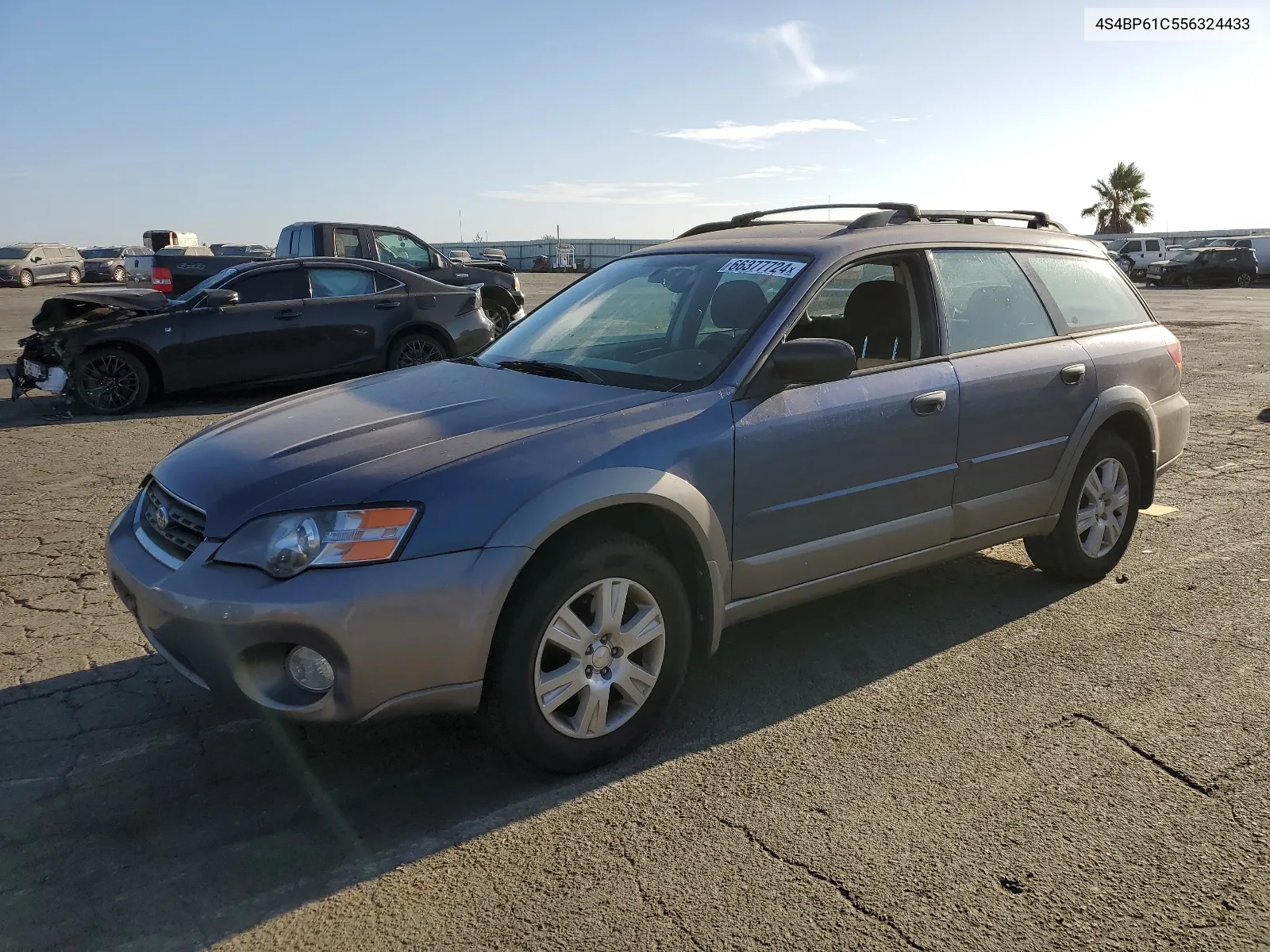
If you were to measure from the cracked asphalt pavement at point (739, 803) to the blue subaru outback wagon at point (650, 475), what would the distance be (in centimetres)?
35

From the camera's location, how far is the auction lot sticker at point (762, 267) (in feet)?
13.3

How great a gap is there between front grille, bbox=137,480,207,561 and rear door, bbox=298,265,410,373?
718 centimetres

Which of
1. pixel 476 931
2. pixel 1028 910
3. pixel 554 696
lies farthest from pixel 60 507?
pixel 1028 910

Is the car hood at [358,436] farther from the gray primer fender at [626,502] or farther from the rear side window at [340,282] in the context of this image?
the rear side window at [340,282]

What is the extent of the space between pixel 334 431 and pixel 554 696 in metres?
1.17

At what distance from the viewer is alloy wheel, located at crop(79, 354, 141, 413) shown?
32.0ft

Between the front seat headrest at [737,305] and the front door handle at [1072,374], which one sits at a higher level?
the front seat headrest at [737,305]

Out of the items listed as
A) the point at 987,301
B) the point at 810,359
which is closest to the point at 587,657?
the point at 810,359

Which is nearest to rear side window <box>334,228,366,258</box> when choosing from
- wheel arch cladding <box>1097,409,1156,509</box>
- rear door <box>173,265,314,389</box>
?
rear door <box>173,265,314,389</box>

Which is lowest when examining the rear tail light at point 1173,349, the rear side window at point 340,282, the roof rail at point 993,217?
the rear tail light at point 1173,349

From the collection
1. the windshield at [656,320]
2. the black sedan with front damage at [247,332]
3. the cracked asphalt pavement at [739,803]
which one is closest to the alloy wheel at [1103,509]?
the cracked asphalt pavement at [739,803]

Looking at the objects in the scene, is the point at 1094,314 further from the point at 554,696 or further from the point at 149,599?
the point at 149,599

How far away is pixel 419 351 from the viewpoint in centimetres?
1120

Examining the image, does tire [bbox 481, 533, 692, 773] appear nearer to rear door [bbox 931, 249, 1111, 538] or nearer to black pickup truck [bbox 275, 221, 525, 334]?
rear door [bbox 931, 249, 1111, 538]
